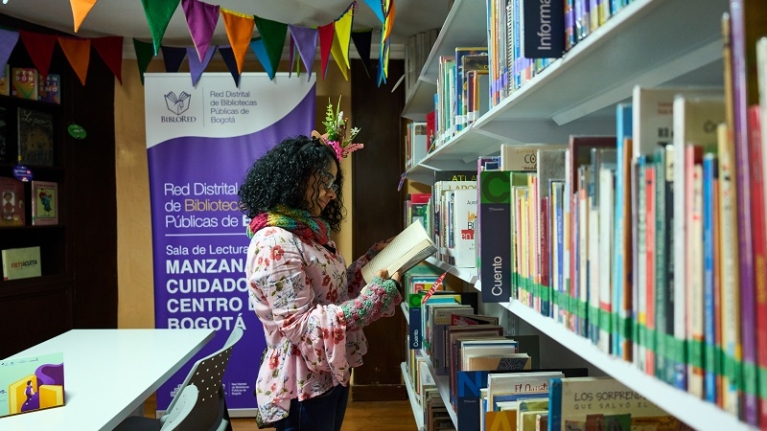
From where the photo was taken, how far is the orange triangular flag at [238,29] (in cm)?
283

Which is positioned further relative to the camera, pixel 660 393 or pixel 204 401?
pixel 204 401

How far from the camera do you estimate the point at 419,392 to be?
2494 mm

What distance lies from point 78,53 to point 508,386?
3324 mm

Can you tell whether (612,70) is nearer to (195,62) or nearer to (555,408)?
(555,408)

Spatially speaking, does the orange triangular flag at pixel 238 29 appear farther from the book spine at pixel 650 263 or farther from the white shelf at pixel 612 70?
the book spine at pixel 650 263

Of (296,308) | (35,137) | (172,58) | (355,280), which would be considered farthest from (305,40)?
(296,308)

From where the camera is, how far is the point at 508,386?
3.80 ft

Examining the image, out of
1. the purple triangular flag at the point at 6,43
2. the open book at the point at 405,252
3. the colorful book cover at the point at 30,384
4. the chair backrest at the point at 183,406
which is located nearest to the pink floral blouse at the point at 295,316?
the open book at the point at 405,252

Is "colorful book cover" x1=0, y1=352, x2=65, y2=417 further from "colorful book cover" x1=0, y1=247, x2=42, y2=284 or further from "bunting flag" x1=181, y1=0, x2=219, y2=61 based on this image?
"colorful book cover" x1=0, y1=247, x2=42, y2=284

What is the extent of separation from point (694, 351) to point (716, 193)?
163 millimetres

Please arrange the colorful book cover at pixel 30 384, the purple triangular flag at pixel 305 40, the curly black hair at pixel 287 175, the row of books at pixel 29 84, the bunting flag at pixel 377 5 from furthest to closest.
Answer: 1. the row of books at pixel 29 84
2. the purple triangular flag at pixel 305 40
3. the bunting flag at pixel 377 5
4. the curly black hair at pixel 287 175
5. the colorful book cover at pixel 30 384

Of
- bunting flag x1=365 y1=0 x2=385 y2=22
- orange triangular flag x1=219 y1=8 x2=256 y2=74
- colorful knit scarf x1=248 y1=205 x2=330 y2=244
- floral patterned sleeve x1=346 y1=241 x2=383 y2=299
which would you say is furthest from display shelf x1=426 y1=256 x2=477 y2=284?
orange triangular flag x1=219 y1=8 x2=256 y2=74

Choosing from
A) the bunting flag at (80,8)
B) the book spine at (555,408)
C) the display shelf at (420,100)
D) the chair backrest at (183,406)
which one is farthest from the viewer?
the display shelf at (420,100)

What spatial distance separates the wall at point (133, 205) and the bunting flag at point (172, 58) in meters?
0.22
